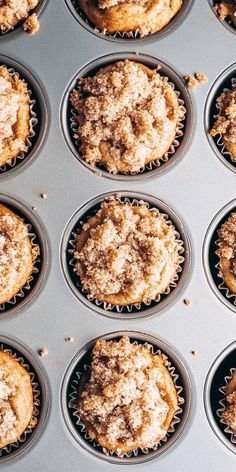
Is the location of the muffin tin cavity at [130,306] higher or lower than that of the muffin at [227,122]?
lower

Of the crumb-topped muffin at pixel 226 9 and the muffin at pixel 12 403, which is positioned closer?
the muffin at pixel 12 403

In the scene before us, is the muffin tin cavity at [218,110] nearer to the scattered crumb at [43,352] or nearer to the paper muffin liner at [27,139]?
the paper muffin liner at [27,139]

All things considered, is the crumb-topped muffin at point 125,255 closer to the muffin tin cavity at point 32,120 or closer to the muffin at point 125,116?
the muffin at point 125,116

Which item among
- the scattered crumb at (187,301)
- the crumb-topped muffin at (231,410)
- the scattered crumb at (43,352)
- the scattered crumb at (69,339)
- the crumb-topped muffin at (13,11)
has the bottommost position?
the crumb-topped muffin at (231,410)

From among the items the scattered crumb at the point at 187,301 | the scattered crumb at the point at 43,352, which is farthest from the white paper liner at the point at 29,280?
the scattered crumb at the point at 187,301

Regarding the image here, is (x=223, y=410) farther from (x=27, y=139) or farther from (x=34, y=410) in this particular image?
(x=27, y=139)

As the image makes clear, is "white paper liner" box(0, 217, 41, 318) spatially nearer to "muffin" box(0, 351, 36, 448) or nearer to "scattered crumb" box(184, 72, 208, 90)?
"muffin" box(0, 351, 36, 448)
